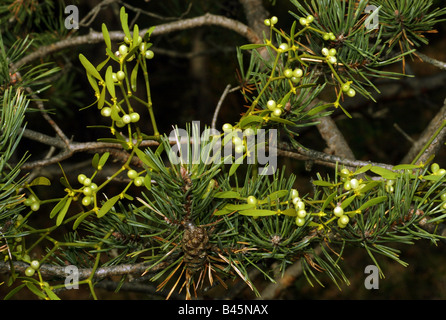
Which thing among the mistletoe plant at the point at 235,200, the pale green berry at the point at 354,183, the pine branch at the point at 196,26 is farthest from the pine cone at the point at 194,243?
the pine branch at the point at 196,26

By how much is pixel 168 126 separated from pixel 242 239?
37.4 inches

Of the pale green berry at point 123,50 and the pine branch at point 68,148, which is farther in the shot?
the pine branch at point 68,148

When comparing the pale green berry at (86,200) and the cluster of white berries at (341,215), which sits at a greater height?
the pale green berry at (86,200)

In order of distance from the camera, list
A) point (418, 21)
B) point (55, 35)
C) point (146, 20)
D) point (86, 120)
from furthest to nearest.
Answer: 1. point (86, 120)
2. point (146, 20)
3. point (55, 35)
4. point (418, 21)

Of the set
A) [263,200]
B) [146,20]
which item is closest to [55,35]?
[146,20]

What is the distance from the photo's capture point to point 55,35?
2.35 ft

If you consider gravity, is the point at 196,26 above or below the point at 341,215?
above

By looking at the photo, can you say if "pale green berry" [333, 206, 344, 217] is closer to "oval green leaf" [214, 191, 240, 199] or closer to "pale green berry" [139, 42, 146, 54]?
"oval green leaf" [214, 191, 240, 199]

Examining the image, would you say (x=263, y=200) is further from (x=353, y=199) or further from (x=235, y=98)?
(x=235, y=98)

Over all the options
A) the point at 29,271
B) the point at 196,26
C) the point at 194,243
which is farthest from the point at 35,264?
the point at 196,26

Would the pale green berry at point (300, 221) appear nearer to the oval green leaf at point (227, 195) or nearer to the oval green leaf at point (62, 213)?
the oval green leaf at point (227, 195)

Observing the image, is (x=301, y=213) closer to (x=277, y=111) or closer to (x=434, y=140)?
(x=277, y=111)

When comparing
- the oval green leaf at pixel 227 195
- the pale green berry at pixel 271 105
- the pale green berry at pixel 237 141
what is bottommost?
the oval green leaf at pixel 227 195

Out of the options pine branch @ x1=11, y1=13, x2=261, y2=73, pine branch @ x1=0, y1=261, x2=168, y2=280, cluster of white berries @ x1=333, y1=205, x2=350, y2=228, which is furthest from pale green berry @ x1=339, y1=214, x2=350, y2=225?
pine branch @ x1=11, y1=13, x2=261, y2=73
